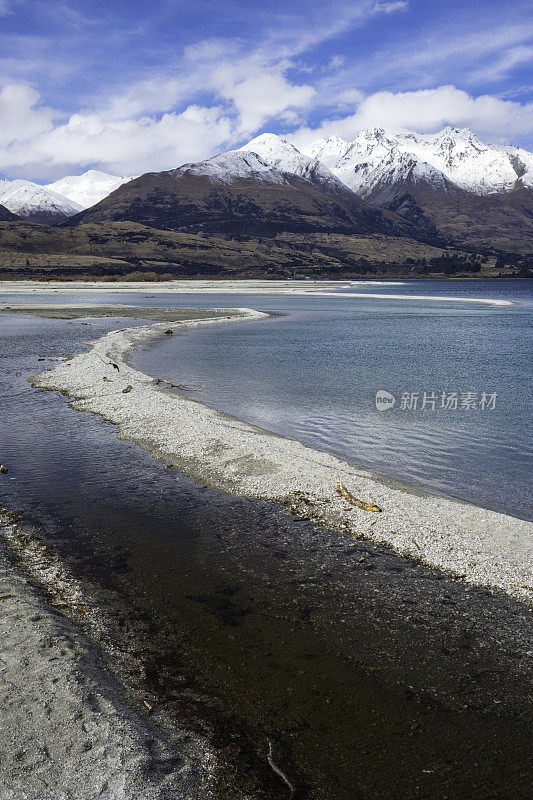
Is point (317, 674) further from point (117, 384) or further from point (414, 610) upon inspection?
point (117, 384)

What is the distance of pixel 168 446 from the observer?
19.5 m

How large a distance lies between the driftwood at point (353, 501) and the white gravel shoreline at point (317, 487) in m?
0.18

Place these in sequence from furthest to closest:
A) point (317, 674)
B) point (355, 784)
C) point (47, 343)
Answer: point (47, 343) → point (317, 674) → point (355, 784)

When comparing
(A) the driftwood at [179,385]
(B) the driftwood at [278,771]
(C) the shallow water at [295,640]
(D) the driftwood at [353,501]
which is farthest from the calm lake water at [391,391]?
(B) the driftwood at [278,771]

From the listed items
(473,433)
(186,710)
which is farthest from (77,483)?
(473,433)

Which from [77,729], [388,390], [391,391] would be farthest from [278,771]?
[388,390]

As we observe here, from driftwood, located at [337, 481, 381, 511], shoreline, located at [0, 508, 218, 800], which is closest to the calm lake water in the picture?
driftwood, located at [337, 481, 381, 511]

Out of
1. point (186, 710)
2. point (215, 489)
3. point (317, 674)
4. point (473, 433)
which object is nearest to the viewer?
point (186, 710)

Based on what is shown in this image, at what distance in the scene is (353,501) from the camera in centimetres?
1442

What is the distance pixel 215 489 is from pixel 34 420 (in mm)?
10936

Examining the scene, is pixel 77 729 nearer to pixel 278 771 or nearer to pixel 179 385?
pixel 278 771

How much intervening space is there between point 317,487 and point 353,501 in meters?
→ 1.29

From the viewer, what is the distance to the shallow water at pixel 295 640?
23.1 feet

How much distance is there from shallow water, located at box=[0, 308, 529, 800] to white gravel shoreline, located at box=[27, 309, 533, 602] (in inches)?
26.2
